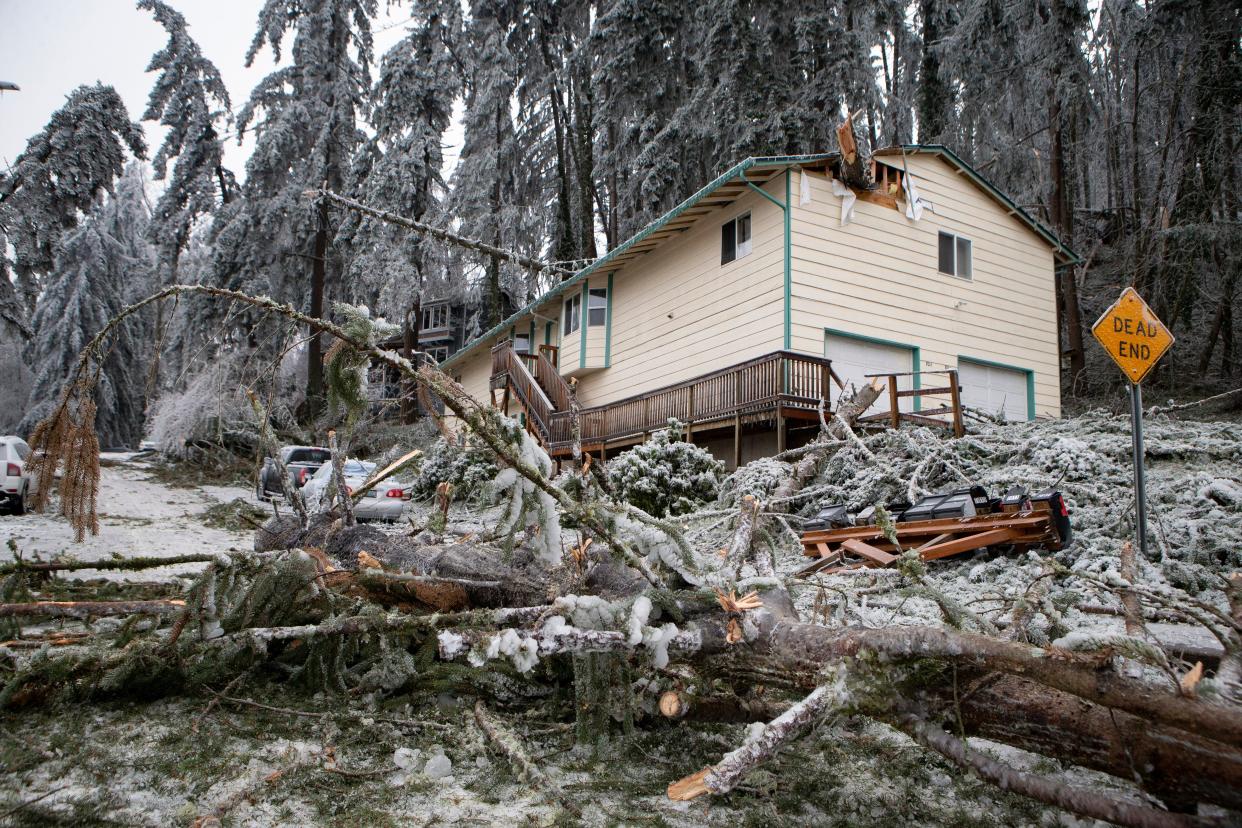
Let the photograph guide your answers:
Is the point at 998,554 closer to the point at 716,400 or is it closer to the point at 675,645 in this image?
the point at 675,645

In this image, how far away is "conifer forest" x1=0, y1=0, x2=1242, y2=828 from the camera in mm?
2113

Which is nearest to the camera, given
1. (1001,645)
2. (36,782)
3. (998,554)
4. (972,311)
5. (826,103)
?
(1001,645)

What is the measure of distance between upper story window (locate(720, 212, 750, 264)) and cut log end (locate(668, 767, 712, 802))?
40.7ft

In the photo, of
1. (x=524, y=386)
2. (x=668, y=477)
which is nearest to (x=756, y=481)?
(x=668, y=477)

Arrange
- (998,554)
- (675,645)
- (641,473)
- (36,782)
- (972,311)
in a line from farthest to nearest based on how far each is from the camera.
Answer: (972,311)
(641,473)
(998,554)
(675,645)
(36,782)

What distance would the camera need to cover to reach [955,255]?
1449 centimetres

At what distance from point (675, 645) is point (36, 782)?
1965 mm

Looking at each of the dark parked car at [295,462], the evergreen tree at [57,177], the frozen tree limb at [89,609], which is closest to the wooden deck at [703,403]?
the dark parked car at [295,462]

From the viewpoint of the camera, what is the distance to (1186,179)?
15305 millimetres

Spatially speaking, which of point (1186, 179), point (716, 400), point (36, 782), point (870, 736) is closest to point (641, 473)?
point (716, 400)

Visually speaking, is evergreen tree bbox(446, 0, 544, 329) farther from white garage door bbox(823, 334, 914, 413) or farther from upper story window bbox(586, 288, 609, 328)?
white garage door bbox(823, 334, 914, 413)

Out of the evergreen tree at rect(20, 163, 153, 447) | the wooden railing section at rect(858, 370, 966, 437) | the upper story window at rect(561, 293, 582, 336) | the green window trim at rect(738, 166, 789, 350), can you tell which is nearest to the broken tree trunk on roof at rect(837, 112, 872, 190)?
the green window trim at rect(738, 166, 789, 350)

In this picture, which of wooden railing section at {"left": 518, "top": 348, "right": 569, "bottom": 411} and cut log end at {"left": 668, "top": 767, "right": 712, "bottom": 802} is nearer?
cut log end at {"left": 668, "top": 767, "right": 712, "bottom": 802}

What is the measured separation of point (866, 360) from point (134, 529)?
38.9ft
